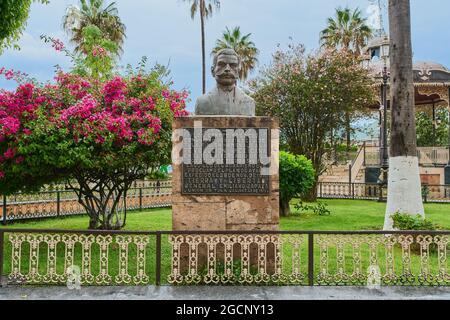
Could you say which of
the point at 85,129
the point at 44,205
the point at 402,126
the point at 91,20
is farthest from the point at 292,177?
the point at 91,20

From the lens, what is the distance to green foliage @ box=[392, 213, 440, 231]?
7461 millimetres

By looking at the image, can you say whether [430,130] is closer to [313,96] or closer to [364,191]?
[364,191]

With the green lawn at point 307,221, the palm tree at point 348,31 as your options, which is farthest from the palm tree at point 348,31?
the green lawn at point 307,221

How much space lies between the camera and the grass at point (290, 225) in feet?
22.4

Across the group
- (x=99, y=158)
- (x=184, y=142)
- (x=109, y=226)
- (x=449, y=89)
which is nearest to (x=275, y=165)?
(x=184, y=142)

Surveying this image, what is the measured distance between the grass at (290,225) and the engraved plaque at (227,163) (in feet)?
4.68

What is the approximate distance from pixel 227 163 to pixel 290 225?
17.5ft

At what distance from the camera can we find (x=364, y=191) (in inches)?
811

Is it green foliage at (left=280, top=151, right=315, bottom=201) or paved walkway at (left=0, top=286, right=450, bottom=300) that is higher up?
green foliage at (left=280, top=151, right=315, bottom=201)

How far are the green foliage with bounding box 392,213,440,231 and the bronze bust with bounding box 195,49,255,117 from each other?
3429 millimetres

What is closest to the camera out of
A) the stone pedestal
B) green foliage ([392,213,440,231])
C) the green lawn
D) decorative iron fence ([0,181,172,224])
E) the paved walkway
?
the paved walkway

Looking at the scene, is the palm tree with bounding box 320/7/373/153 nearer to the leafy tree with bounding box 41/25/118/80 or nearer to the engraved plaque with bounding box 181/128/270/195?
the leafy tree with bounding box 41/25/118/80

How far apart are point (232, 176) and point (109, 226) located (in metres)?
3.88

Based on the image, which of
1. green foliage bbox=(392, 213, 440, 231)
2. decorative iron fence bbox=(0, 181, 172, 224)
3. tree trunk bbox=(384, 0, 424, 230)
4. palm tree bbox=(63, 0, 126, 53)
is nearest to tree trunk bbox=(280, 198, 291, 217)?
tree trunk bbox=(384, 0, 424, 230)
